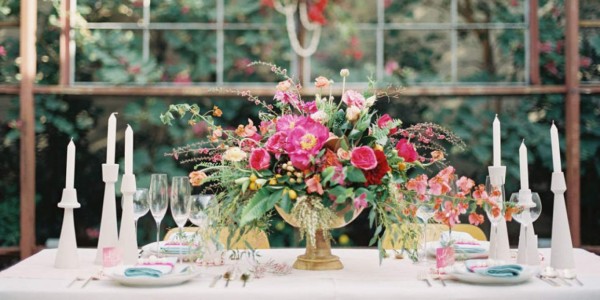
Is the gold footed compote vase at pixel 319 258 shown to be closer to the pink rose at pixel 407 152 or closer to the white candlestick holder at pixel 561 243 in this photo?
the pink rose at pixel 407 152

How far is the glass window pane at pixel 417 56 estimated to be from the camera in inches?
173

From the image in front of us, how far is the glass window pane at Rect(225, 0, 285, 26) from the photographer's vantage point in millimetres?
4434

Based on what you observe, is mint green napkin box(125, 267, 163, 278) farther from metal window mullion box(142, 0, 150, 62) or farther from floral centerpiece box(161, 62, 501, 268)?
metal window mullion box(142, 0, 150, 62)

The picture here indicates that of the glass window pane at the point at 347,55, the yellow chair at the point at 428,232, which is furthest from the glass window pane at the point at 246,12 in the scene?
the yellow chair at the point at 428,232

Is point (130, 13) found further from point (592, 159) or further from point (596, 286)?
point (596, 286)

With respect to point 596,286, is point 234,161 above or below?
A: above

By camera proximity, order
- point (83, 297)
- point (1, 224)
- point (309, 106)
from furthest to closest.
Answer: point (1, 224)
point (309, 106)
point (83, 297)

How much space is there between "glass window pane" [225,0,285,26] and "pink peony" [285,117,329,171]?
240 cm

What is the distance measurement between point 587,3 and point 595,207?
108 cm

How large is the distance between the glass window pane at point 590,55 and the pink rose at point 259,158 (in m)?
2.69

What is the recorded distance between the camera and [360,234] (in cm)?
435

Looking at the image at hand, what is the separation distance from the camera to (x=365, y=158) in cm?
205

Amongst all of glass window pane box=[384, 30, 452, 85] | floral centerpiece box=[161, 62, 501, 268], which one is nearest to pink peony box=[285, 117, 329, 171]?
floral centerpiece box=[161, 62, 501, 268]

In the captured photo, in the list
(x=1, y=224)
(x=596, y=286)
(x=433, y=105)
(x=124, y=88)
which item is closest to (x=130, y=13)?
(x=124, y=88)
